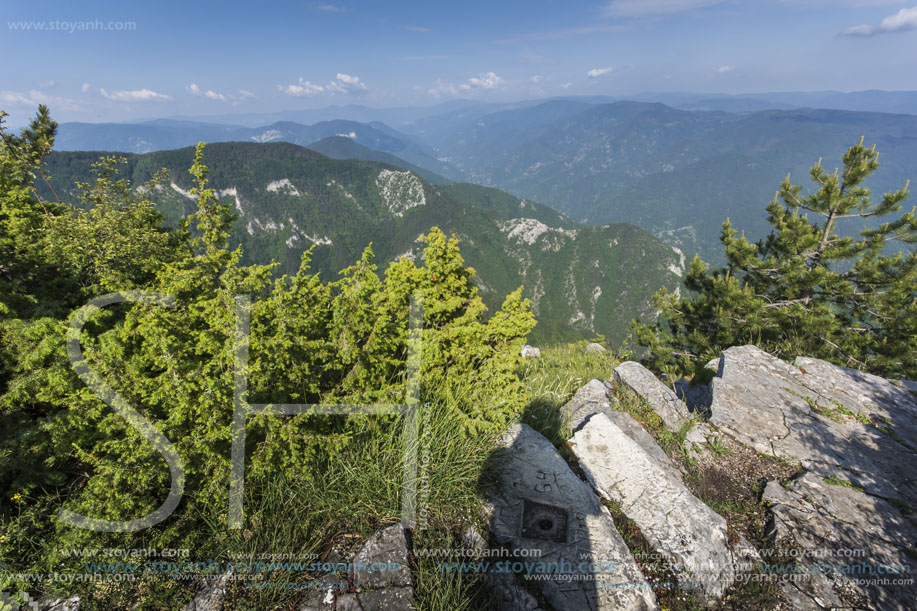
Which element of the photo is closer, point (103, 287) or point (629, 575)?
point (629, 575)

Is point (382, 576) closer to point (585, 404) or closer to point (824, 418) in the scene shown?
point (585, 404)

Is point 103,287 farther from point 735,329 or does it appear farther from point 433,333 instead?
point 735,329

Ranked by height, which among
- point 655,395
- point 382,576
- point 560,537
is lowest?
point 655,395

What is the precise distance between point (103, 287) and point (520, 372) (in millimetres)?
8590

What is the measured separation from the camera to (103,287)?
5535 millimetres

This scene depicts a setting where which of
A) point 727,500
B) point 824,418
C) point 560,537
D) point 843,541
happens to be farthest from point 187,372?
point 824,418

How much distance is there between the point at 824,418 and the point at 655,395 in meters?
3.38

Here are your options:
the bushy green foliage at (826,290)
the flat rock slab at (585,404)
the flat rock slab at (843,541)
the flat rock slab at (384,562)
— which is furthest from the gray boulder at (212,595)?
the bushy green foliage at (826,290)

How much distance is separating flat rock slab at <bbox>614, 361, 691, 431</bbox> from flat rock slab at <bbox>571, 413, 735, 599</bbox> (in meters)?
1.77

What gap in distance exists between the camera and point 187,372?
3.52 meters

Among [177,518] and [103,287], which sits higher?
[103,287]

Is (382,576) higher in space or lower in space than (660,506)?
higher

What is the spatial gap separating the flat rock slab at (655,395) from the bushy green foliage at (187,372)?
17.2 ft

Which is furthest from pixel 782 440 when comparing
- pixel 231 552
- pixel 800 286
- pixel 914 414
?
pixel 800 286
